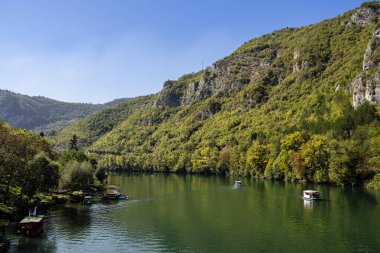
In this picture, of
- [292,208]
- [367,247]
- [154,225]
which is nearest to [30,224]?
[154,225]

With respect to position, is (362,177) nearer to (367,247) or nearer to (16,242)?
(367,247)

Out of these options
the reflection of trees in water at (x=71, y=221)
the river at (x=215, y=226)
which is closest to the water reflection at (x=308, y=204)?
the river at (x=215, y=226)

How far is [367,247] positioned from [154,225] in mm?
38068

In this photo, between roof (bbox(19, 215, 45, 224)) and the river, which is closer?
the river

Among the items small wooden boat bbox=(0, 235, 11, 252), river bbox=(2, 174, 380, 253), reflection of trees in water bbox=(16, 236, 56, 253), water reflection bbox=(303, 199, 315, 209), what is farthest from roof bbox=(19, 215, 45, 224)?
water reflection bbox=(303, 199, 315, 209)

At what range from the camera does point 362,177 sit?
134m

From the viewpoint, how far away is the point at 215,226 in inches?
2830

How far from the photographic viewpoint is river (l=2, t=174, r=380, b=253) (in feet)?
189

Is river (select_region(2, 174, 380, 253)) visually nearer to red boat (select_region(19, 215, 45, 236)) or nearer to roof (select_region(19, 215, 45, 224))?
red boat (select_region(19, 215, 45, 236))

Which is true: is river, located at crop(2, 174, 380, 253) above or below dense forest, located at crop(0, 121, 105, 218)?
below

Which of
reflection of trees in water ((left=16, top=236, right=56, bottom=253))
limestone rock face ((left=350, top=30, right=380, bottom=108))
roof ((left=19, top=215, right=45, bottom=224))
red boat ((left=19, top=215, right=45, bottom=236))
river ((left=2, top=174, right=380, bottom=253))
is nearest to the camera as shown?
reflection of trees in water ((left=16, top=236, right=56, bottom=253))

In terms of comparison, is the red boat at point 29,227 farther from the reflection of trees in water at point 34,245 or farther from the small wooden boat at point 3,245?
the small wooden boat at point 3,245

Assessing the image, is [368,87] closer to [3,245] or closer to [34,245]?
[34,245]

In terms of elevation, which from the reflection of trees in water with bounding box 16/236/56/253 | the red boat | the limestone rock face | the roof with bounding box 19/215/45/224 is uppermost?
the limestone rock face
